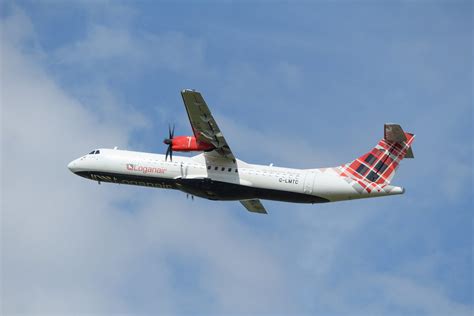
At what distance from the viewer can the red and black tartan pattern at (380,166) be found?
5356 centimetres

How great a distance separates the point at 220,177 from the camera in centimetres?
5516

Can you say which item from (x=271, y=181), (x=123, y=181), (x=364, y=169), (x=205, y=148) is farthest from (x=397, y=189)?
(x=123, y=181)

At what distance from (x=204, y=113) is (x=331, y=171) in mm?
7800

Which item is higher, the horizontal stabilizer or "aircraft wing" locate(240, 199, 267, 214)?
the horizontal stabilizer

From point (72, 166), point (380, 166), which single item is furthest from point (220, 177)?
point (72, 166)

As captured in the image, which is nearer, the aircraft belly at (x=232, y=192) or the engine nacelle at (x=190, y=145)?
the aircraft belly at (x=232, y=192)

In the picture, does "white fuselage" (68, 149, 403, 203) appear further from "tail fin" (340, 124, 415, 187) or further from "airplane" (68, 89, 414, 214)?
"tail fin" (340, 124, 415, 187)

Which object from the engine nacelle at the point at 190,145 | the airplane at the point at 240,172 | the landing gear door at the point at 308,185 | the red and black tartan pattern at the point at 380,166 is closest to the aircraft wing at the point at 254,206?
the airplane at the point at 240,172

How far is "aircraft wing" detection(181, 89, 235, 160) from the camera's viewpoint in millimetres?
51812

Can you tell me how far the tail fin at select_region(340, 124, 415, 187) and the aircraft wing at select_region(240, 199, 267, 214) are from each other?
30.0 feet

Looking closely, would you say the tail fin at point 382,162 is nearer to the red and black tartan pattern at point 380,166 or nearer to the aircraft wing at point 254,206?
the red and black tartan pattern at point 380,166

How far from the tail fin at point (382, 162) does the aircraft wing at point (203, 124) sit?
678 centimetres

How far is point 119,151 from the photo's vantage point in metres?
58.3

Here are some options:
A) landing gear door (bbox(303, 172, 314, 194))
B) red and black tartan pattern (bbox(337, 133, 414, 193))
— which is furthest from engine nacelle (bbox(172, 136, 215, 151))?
red and black tartan pattern (bbox(337, 133, 414, 193))
